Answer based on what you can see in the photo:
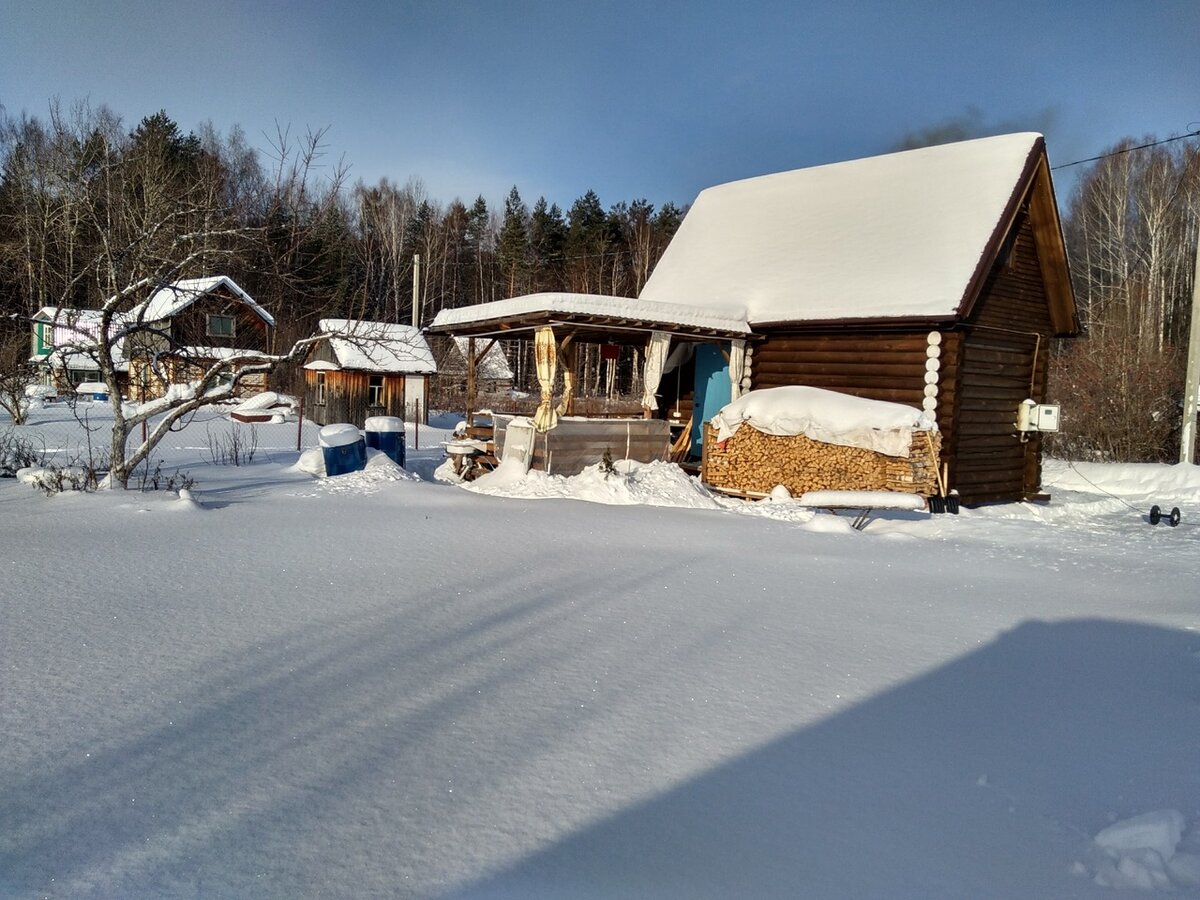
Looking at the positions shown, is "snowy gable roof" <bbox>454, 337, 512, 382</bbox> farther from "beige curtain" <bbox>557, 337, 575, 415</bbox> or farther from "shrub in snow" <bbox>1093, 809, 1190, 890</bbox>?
"shrub in snow" <bbox>1093, 809, 1190, 890</bbox>

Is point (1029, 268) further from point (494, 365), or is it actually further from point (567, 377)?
point (494, 365)

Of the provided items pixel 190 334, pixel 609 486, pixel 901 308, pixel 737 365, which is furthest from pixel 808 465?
pixel 190 334

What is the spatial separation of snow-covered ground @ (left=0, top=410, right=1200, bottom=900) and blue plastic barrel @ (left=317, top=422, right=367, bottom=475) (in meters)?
5.62

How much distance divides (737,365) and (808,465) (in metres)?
3.15

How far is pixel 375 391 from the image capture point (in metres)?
29.9

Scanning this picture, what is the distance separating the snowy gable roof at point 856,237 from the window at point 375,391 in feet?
47.9

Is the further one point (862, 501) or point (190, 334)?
point (190, 334)

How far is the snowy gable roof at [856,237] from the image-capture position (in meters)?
13.7

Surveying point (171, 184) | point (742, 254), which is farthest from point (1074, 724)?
point (742, 254)

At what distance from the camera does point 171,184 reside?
11766mm

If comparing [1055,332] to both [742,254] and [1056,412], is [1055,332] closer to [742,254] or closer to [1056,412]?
[1056,412]

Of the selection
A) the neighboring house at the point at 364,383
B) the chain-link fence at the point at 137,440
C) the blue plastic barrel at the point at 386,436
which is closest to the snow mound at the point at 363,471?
the blue plastic barrel at the point at 386,436

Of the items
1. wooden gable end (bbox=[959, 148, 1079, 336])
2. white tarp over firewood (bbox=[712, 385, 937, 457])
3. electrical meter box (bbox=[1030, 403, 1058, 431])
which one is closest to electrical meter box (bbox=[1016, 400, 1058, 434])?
electrical meter box (bbox=[1030, 403, 1058, 431])

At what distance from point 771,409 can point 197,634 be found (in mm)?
10116
